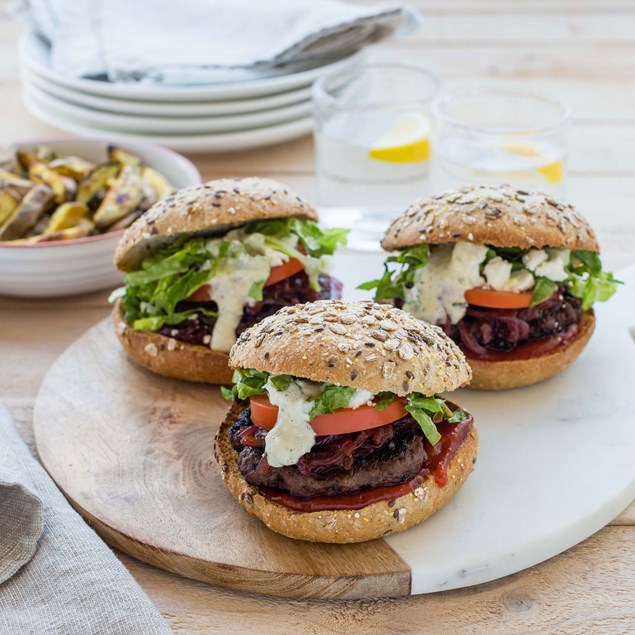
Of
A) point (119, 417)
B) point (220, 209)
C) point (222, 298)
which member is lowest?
point (119, 417)

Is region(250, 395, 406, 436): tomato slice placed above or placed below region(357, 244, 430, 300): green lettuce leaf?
above

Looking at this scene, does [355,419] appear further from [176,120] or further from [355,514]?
[176,120]

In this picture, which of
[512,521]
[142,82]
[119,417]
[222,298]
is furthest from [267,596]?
[142,82]

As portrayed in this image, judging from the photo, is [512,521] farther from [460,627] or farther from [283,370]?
[283,370]

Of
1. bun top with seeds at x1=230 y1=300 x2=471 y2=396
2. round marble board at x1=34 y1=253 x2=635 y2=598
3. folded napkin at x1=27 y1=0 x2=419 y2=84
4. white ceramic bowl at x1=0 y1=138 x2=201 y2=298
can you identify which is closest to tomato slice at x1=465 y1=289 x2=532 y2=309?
round marble board at x1=34 y1=253 x2=635 y2=598

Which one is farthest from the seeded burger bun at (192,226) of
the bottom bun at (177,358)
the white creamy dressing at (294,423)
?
the white creamy dressing at (294,423)

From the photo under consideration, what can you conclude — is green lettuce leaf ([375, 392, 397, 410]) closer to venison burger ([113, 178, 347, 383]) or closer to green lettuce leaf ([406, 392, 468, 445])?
green lettuce leaf ([406, 392, 468, 445])
